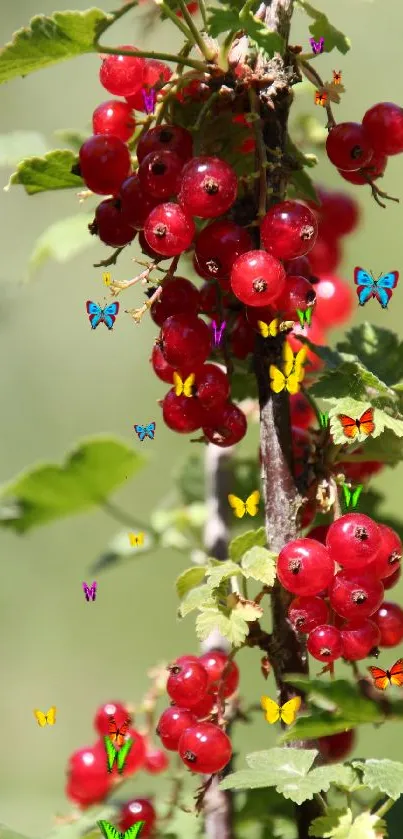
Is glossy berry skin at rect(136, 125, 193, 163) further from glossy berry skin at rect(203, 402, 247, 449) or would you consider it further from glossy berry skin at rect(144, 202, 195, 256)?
glossy berry skin at rect(203, 402, 247, 449)

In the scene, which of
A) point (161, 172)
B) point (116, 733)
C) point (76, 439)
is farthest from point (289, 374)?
point (76, 439)

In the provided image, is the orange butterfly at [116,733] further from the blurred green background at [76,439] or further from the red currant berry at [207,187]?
the blurred green background at [76,439]

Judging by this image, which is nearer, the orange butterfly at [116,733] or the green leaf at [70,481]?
the orange butterfly at [116,733]

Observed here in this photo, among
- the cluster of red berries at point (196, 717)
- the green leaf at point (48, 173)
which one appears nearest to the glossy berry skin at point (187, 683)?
the cluster of red berries at point (196, 717)

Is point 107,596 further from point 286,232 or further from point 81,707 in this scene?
point 286,232

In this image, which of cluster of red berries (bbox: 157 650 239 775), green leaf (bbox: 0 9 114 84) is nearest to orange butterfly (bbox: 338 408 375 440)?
cluster of red berries (bbox: 157 650 239 775)

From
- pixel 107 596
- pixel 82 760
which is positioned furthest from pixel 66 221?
pixel 107 596
